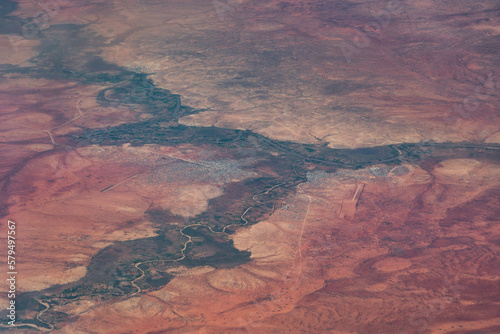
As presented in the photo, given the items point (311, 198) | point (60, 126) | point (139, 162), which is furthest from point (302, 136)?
point (60, 126)

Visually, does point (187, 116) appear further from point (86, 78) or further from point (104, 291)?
point (104, 291)

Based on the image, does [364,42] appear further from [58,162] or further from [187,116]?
[58,162]

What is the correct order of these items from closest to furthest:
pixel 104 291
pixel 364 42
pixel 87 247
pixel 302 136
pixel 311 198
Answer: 1. pixel 104 291
2. pixel 87 247
3. pixel 311 198
4. pixel 302 136
5. pixel 364 42

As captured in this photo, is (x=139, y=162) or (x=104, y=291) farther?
(x=139, y=162)

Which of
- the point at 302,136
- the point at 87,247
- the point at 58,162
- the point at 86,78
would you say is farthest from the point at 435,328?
the point at 86,78

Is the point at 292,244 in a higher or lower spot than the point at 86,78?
lower

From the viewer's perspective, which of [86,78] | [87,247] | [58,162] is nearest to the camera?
[87,247]
